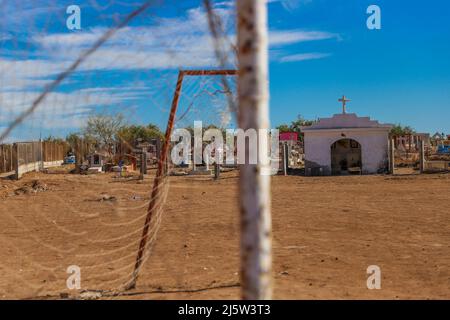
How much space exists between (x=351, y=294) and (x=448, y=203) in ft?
33.0

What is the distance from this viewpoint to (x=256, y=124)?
8.41 ft

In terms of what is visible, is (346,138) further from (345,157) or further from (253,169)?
(253,169)

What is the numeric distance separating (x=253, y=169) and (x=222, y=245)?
749 cm

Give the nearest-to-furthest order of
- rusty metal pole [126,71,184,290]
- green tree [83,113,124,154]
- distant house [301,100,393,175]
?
rusty metal pole [126,71,184,290] < green tree [83,113,124,154] < distant house [301,100,393,175]

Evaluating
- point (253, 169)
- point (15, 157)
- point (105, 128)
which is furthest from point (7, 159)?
point (253, 169)

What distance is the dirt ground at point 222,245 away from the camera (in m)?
7.00

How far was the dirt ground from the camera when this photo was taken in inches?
275

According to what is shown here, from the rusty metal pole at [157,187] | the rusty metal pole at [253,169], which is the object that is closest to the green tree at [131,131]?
the rusty metal pole at [157,187]

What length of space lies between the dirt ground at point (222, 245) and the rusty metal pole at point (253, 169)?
3.78 meters

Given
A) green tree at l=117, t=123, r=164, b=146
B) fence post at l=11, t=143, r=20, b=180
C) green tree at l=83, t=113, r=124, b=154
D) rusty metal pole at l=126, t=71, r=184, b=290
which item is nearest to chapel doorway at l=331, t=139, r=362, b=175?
fence post at l=11, t=143, r=20, b=180

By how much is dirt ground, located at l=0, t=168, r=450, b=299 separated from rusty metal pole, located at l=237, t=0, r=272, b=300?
3784mm

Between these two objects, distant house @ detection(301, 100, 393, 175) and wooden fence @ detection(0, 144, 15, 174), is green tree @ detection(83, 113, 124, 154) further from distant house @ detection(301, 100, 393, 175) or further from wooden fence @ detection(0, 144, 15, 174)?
wooden fence @ detection(0, 144, 15, 174)

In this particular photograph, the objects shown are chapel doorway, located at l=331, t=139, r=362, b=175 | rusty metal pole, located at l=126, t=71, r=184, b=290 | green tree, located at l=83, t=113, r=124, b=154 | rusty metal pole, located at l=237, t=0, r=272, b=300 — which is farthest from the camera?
chapel doorway, located at l=331, t=139, r=362, b=175

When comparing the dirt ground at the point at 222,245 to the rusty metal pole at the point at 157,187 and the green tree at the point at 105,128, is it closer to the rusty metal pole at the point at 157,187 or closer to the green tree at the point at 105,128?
the rusty metal pole at the point at 157,187
